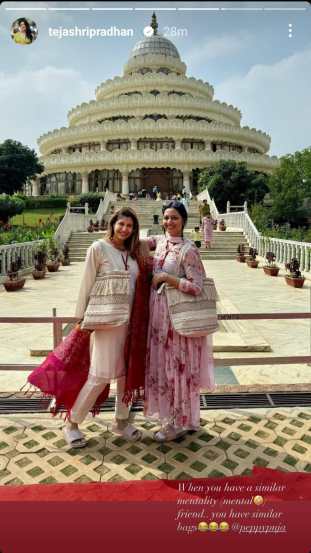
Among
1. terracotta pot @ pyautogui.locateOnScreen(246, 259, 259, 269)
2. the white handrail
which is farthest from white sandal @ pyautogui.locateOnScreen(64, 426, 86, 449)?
terracotta pot @ pyautogui.locateOnScreen(246, 259, 259, 269)

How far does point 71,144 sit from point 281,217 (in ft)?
92.1

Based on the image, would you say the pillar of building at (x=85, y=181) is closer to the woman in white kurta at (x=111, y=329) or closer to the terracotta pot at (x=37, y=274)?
the terracotta pot at (x=37, y=274)

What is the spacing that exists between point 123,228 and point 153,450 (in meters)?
1.90

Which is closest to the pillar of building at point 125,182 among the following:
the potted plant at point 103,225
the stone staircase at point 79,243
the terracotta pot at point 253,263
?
the potted plant at point 103,225

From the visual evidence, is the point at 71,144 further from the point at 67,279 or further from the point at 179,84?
the point at 67,279

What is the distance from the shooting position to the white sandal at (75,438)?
3.25 metres

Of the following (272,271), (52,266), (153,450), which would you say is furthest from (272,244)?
(153,450)

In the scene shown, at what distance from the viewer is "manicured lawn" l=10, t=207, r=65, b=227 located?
29.7 m

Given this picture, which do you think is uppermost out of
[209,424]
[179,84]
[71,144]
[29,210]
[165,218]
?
[179,84]

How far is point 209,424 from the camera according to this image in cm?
368

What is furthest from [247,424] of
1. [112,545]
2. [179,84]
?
[179,84]

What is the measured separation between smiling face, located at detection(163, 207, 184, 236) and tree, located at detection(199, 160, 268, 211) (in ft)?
101
